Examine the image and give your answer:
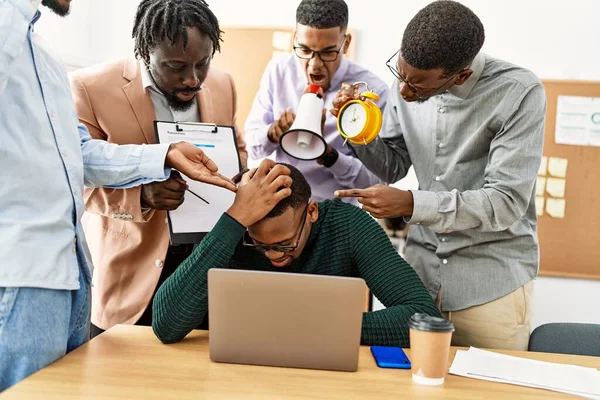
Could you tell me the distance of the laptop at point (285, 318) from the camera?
1.45 m

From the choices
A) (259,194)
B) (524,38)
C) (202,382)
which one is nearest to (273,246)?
(259,194)

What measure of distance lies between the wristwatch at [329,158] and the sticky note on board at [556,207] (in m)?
1.92

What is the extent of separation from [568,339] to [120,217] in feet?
4.63

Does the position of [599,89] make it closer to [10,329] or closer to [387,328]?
[387,328]

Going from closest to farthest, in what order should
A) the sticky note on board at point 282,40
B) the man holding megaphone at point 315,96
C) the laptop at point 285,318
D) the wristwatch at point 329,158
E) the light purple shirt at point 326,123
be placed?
the laptop at point 285,318, the man holding megaphone at point 315,96, the wristwatch at point 329,158, the light purple shirt at point 326,123, the sticky note on board at point 282,40

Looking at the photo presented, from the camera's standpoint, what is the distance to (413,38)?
76.3 inches

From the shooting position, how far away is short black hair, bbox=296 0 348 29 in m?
2.42

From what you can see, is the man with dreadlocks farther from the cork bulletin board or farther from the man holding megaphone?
the cork bulletin board

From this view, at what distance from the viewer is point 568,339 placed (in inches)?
77.8

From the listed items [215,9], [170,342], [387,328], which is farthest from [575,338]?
[215,9]

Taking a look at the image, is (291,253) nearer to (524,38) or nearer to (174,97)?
(174,97)

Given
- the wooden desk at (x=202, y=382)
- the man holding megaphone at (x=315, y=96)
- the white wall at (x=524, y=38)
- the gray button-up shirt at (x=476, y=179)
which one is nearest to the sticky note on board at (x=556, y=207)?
the white wall at (x=524, y=38)

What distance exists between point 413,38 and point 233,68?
2.28 m

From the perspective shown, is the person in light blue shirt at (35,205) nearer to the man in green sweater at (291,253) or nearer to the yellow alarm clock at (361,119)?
the man in green sweater at (291,253)
